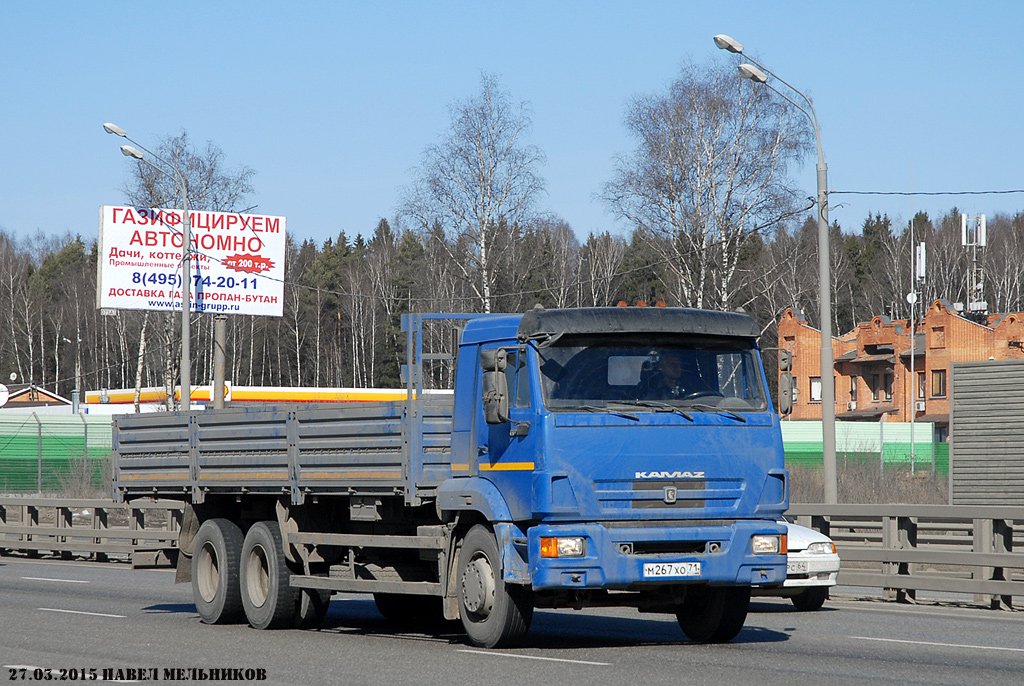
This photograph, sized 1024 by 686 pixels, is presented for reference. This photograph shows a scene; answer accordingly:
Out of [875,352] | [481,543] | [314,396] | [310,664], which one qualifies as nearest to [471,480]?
[481,543]

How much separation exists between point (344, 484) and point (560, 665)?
3.09 meters

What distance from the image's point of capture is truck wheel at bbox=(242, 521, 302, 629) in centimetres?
1273

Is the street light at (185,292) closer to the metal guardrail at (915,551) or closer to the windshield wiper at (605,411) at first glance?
the metal guardrail at (915,551)

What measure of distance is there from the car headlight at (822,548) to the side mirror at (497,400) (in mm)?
5061

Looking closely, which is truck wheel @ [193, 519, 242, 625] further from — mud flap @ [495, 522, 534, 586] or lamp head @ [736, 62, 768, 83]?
lamp head @ [736, 62, 768, 83]

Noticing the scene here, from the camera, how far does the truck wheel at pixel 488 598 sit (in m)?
10.2

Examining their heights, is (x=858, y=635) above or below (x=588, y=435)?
below

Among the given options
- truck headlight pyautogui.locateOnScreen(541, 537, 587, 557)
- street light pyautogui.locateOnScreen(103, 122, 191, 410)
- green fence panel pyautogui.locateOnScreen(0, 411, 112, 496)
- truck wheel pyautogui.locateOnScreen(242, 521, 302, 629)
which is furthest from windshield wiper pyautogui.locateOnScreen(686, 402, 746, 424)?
green fence panel pyautogui.locateOnScreen(0, 411, 112, 496)

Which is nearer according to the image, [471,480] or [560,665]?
[560,665]

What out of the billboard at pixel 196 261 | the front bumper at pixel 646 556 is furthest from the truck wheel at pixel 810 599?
the billboard at pixel 196 261

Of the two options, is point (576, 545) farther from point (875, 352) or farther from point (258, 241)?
point (875, 352)

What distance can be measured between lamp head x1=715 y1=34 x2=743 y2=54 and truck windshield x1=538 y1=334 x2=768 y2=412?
12267 millimetres

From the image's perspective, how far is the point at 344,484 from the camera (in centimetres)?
1188

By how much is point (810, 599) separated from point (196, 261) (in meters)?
30.7
